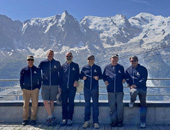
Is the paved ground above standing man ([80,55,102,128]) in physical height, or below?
below

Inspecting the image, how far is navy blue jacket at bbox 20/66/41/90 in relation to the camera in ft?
17.9

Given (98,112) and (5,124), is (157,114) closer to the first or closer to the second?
(98,112)

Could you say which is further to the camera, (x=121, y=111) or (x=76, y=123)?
(x=76, y=123)

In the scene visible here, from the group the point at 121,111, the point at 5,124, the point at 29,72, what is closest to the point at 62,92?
the point at 29,72

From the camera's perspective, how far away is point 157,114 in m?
5.69

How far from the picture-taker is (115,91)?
5.22 meters

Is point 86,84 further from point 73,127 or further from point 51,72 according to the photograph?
point 73,127

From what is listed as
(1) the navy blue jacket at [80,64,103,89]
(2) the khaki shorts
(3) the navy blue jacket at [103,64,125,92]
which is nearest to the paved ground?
(2) the khaki shorts

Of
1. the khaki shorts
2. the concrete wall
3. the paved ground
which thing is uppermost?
the khaki shorts

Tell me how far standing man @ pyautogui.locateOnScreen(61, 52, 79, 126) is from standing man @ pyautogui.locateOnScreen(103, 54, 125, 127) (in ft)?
3.07

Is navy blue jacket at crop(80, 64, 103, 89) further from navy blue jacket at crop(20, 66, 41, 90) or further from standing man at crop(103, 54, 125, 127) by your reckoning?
navy blue jacket at crop(20, 66, 41, 90)

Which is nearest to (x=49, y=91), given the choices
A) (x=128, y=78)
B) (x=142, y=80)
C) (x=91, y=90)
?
(x=91, y=90)

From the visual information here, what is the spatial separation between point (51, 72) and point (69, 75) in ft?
1.77

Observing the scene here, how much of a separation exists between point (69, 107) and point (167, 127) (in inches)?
114
